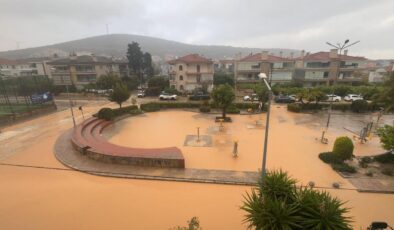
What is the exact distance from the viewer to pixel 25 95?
30.8 metres

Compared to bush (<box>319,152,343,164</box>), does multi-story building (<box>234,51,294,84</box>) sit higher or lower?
higher

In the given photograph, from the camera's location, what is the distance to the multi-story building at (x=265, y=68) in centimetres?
5197

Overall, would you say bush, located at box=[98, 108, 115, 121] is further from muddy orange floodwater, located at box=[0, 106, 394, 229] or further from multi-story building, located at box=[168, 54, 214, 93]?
multi-story building, located at box=[168, 54, 214, 93]

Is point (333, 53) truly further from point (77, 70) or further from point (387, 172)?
point (77, 70)

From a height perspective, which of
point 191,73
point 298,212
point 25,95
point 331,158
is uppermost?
point 191,73

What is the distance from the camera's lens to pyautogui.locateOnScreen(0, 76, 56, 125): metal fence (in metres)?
29.2

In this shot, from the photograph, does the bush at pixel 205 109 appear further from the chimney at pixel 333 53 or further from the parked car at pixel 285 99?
the chimney at pixel 333 53

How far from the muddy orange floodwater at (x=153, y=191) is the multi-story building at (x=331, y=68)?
34.9 meters

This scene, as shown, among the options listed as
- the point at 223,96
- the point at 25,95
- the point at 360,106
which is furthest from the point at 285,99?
the point at 25,95

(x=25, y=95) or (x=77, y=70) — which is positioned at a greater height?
(x=77, y=70)

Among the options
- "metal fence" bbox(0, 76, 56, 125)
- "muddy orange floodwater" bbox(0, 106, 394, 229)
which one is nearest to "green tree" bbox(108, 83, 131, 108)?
"muddy orange floodwater" bbox(0, 106, 394, 229)

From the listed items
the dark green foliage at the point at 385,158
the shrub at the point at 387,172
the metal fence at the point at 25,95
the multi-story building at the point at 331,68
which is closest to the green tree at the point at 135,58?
the metal fence at the point at 25,95

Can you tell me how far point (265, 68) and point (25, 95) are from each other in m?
47.3

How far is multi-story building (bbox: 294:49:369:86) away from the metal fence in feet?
172
